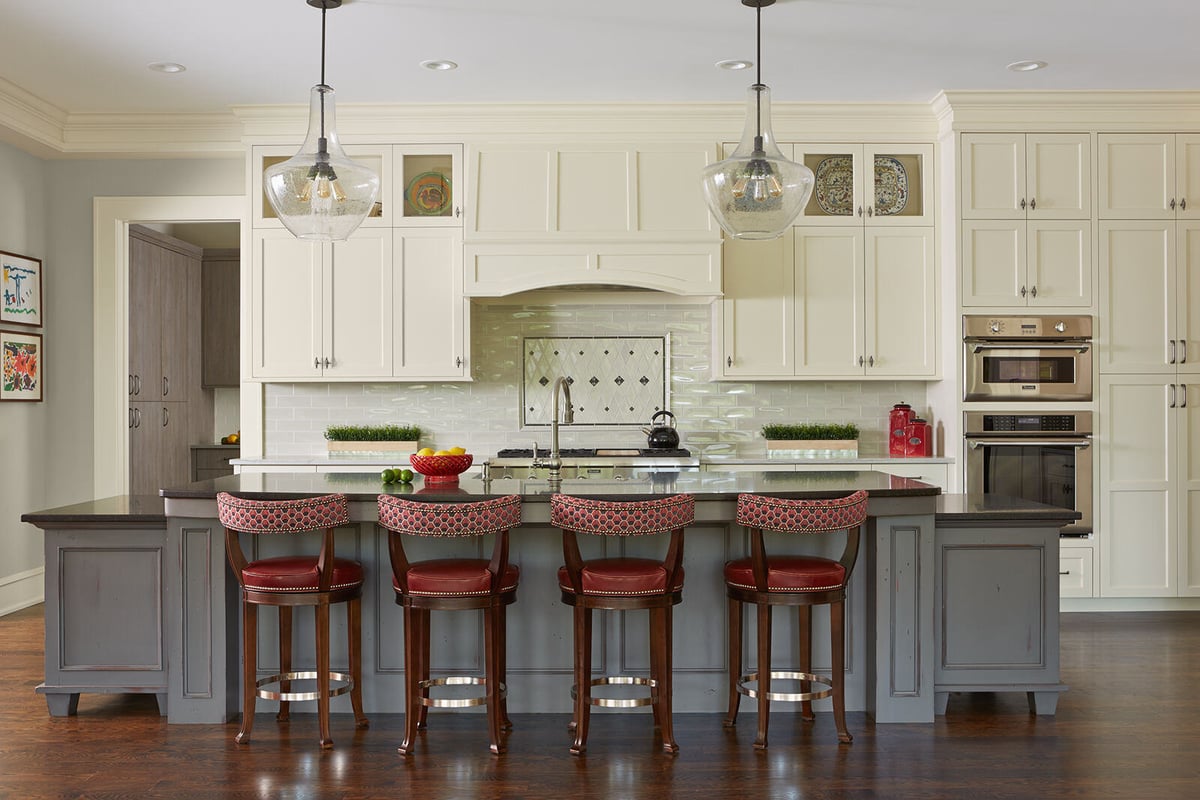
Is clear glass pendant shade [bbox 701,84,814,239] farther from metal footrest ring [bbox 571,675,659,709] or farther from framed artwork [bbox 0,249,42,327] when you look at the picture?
framed artwork [bbox 0,249,42,327]

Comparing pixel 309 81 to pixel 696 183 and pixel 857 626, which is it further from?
pixel 857 626

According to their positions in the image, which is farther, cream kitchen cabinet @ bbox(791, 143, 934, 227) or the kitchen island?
cream kitchen cabinet @ bbox(791, 143, 934, 227)

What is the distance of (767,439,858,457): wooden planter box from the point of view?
5992mm

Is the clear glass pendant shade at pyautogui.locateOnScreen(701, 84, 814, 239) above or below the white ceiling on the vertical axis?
below

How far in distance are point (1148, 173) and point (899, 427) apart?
190cm

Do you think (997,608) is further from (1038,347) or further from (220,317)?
(220,317)

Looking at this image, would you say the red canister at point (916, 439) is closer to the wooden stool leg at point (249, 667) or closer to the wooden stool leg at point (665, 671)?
the wooden stool leg at point (665, 671)

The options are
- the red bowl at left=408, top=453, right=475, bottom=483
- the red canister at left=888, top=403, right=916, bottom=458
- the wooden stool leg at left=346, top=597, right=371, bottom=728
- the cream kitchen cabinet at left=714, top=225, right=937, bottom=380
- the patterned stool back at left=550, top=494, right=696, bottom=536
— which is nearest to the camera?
the patterned stool back at left=550, top=494, right=696, bottom=536

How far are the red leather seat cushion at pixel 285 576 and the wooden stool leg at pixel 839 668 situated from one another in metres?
1.69

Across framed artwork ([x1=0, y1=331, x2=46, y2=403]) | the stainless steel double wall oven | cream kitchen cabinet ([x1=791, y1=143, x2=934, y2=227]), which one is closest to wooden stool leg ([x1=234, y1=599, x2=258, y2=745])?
framed artwork ([x1=0, y1=331, x2=46, y2=403])

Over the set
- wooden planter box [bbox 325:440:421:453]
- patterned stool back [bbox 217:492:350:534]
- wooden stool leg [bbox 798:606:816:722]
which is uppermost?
wooden planter box [bbox 325:440:421:453]

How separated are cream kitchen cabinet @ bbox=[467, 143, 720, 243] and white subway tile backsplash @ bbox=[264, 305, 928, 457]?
2.17ft

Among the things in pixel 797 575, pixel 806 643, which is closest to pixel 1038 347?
pixel 806 643

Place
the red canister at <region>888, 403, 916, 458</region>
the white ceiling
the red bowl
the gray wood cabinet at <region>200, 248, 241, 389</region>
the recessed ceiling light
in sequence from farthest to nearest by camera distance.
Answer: the gray wood cabinet at <region>200, 248, 241, 389</region> < the red canister at <region>888, 403, 916, 458</region> < the recessed ceiling light < the white ceiling < the red bowl
